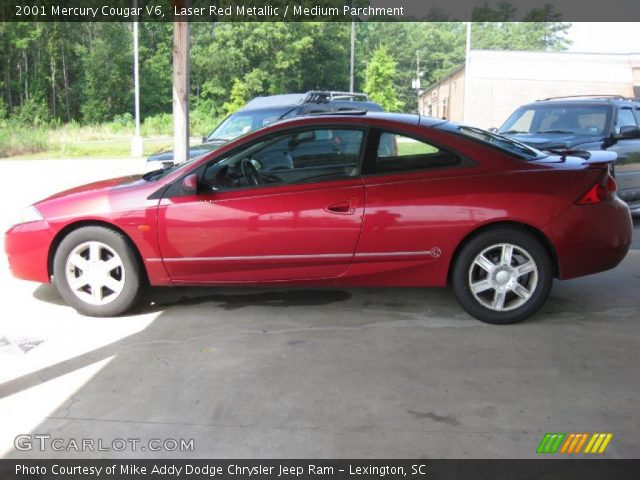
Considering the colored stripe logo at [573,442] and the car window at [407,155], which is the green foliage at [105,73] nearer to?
the car window at [407,155]

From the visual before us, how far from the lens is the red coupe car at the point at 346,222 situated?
4.67 metres

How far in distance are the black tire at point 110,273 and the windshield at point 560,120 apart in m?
6.83

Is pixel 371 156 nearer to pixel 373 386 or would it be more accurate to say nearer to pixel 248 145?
pixel 248 145

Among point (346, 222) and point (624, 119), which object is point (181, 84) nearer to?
point (346, 222)

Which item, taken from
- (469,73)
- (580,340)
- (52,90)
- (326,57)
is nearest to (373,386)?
(580,340)

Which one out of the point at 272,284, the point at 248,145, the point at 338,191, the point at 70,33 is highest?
the point at 70,33

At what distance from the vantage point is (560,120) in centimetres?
954

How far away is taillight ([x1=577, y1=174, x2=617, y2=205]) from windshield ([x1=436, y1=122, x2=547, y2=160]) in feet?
1.65

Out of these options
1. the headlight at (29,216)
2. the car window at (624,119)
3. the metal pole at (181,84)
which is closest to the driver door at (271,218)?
the headlight at (29,216)

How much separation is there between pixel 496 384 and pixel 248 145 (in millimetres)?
2534

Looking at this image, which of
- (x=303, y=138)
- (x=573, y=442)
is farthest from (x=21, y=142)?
(x=573, y=442)

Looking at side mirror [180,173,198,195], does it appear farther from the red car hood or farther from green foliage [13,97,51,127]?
green foliage [13,97,51,127]

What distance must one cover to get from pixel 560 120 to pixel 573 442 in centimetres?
741

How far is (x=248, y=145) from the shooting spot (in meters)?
4.91
